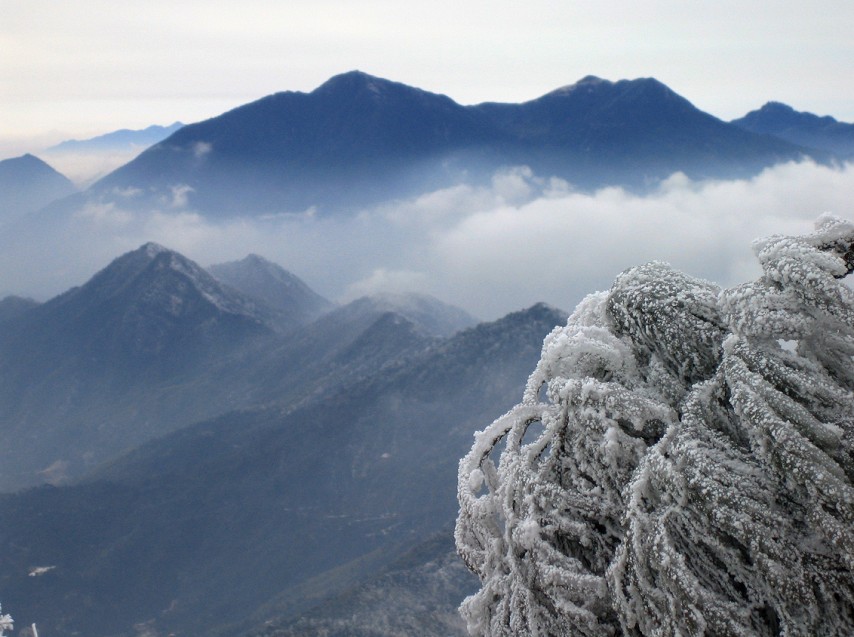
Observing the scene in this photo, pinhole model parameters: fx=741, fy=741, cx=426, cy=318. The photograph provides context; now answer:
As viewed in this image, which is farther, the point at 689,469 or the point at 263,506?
the point at 263,506

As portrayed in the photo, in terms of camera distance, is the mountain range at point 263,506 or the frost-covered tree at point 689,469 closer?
the frost-covered tree at point 689,469

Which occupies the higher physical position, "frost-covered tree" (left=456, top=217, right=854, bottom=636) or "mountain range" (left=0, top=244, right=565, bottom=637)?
"frost-covered tree" (left=456, top=217, right=854, bottom=636)

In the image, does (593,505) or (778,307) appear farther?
(593,505)

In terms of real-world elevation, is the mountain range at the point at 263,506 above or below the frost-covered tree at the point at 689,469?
below

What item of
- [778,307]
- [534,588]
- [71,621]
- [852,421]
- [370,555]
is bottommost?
[71,621]

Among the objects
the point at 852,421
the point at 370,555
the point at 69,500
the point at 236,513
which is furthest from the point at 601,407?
the point at 69,500

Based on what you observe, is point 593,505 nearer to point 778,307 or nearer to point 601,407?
point 601,407

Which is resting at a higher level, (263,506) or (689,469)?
(689,469)

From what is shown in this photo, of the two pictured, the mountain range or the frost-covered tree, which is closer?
the frost-covered tree
